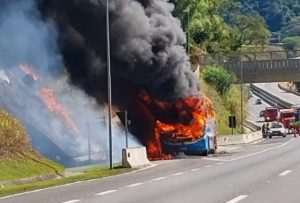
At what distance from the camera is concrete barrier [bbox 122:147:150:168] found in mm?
37344

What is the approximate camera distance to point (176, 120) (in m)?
48.8

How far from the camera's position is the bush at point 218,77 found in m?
90.1

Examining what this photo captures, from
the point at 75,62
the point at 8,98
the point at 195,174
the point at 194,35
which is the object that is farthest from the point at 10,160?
the point at 194,35

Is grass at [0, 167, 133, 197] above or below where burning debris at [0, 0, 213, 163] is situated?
below

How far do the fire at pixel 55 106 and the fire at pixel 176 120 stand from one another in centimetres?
443

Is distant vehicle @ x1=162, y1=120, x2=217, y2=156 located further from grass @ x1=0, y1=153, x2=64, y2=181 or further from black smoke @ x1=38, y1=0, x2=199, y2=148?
grass @ x1=0, y1=153, x2=64, y2=181

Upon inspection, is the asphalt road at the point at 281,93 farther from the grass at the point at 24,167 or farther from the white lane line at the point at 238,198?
the white lane line at the point at 238,198

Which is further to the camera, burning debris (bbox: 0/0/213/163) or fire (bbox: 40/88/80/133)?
fire (bbox: 40/88/80/133)

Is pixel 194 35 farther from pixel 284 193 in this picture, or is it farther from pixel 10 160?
pixel 284 193

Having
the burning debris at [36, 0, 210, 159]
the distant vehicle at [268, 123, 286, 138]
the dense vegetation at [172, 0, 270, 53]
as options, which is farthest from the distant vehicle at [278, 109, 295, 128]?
the burning debris at [36, 0, 210, 159]

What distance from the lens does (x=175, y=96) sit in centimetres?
4800

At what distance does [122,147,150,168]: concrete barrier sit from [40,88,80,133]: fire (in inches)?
363

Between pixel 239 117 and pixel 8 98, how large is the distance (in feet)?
177

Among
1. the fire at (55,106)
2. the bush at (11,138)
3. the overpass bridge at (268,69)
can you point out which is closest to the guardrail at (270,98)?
the overpass bridge at (268,69)
